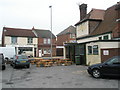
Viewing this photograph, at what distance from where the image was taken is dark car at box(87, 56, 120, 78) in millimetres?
10033

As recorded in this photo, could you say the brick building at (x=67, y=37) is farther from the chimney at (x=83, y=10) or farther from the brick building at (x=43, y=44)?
the chimney at (x=83, y=10)

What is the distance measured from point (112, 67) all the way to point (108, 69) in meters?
0.31

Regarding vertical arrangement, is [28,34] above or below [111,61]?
above

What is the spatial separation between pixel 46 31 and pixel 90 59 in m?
31.5

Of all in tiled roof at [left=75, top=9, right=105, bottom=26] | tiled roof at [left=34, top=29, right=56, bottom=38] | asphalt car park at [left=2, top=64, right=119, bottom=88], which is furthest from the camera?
tiled roof at [left=34, top=29, right=56, bottom=38]

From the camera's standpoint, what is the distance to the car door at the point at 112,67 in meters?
9.98

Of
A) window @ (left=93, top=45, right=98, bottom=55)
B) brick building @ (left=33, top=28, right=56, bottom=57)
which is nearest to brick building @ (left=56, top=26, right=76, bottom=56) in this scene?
brick building @ (left=33, top=28, right=56, bottom=57)

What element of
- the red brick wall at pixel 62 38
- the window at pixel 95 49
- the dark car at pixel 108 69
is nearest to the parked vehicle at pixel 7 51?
the window at pixel 95 49

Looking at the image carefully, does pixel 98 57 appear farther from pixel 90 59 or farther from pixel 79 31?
pixel 79 31

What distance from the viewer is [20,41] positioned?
4191 cm

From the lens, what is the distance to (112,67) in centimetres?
1014

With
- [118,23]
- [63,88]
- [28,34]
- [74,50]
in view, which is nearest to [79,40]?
[74,50]

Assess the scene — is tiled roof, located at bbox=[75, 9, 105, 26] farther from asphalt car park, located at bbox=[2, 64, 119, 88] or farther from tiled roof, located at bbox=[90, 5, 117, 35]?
asphalt car park, located at bbox=[2, 64, 119, 88]

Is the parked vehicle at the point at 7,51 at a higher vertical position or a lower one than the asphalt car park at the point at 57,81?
higher
